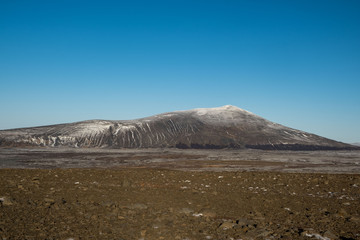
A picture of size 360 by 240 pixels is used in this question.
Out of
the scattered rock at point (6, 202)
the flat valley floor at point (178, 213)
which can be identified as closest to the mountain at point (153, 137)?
the flat valley floor at point (178, 213)

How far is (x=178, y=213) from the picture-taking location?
8.50 meters

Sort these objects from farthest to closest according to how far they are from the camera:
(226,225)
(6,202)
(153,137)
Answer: (153,137) → (6,202) → (226,225)

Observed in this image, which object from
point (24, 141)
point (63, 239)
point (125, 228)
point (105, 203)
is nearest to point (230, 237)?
point (125, 228)

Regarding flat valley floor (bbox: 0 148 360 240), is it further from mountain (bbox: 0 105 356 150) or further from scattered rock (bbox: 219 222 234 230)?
mountain (bbox: 0 105 356 150)

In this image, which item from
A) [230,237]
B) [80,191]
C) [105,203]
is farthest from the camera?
[80,191]

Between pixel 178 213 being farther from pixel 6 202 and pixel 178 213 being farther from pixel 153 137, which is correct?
pixel 153 137

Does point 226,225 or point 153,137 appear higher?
point 153,137

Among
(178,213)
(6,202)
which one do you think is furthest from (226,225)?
(6,202)

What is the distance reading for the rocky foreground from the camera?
22.2ft

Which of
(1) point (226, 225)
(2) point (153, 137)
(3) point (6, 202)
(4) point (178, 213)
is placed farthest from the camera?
(2) point (153, 137)

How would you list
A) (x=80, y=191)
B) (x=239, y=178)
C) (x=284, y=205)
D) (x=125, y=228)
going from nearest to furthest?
1. (x=125, y=228)
2. (x=284, y=205)
3. (x=80, y=191)
4. (x=239, y=178)

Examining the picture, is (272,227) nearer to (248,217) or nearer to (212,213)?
(248,217)

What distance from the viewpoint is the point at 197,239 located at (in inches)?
257

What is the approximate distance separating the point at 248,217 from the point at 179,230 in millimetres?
2264
